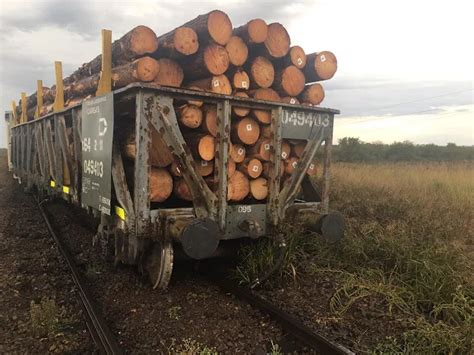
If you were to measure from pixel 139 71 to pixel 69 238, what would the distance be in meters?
4.35

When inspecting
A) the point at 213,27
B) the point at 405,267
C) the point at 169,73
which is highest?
the point at 213,27

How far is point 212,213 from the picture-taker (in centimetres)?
446

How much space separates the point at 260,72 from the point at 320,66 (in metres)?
0.95

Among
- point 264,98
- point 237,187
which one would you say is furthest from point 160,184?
point 264,98

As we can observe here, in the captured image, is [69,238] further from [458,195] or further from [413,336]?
[458,195]

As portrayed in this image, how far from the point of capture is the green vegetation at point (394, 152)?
92.0 ft

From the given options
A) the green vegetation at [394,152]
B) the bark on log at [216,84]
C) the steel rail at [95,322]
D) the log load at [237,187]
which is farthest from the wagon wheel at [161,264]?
the green vegetation at [394,152]

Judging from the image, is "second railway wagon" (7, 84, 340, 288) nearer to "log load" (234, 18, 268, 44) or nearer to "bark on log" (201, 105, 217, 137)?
"bark on log" (201, 105, 217, 137)

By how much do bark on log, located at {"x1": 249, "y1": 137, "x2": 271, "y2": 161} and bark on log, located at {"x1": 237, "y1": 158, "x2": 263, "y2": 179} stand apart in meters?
0.07

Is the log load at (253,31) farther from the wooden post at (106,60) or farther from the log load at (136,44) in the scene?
the wooden post at (106,60)

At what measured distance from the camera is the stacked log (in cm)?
443

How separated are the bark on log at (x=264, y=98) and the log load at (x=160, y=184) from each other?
1303mm

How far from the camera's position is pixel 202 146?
4.39 m

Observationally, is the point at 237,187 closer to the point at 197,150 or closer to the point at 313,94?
the point at 197,150
